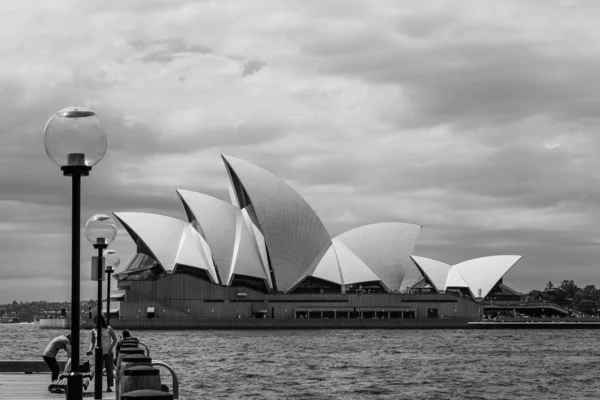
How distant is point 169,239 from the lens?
89750mm

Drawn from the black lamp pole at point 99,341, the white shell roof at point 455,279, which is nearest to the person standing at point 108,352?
the black lamp pole at point 99,341

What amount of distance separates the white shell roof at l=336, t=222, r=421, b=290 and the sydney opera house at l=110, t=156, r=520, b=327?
10cm

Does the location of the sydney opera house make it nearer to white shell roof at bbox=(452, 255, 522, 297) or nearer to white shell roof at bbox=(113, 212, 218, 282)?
white shell roof at bbox=(113, 212, 218, 282)

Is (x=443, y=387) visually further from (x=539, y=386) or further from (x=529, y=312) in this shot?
(x=529, y=312)

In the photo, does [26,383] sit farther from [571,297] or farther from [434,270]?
[571,297]

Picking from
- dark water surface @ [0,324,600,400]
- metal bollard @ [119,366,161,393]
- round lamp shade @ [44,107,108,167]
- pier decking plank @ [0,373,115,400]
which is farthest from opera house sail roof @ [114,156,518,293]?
metal bollard @ [119,366,161,393]

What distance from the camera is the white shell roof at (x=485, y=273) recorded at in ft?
359

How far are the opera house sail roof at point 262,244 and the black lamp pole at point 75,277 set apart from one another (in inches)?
2985

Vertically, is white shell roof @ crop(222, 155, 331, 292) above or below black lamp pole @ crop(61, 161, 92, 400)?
above

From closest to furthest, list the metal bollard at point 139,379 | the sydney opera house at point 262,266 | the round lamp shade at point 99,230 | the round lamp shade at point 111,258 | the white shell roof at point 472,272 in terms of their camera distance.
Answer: the metal bollard at point 139,379 → the round lamp shade at point 99,230 → the round lamp shade at point 111,258 → the sydney opera house at point 262,266 → the white shell roof at point 472,272

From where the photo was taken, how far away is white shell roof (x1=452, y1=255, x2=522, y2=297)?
4313 inches

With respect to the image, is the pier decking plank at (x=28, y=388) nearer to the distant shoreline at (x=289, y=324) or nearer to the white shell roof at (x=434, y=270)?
the distant shoreline at (x=289, y=324)

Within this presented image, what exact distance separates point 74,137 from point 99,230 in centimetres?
506

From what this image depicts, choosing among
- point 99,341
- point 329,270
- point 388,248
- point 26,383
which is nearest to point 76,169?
point 99,341
